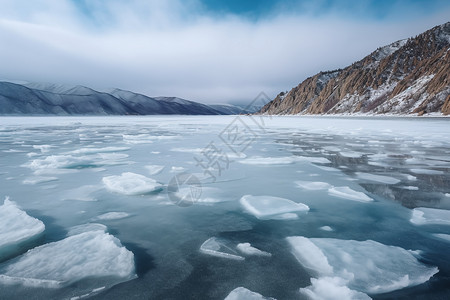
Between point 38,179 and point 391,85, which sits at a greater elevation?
point 391,85

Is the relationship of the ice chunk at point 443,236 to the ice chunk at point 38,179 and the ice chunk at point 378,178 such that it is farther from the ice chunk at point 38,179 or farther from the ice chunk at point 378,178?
the ice chunk at point 38,179

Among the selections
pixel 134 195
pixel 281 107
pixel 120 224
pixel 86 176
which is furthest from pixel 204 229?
pixel 281 107

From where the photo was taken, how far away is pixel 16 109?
133 m

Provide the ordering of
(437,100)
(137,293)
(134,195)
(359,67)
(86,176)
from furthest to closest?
(359,67) < (437,100) < (86,176) < (134,195) < (137,293)

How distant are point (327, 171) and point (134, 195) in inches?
169

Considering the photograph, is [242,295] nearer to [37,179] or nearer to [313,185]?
[313,185]

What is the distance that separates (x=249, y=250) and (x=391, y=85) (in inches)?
3550

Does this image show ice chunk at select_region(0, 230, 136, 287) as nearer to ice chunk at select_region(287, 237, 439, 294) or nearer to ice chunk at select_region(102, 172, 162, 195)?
ice chunk at select_region(287, 237, 439, 294)

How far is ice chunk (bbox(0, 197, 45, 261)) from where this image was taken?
2.69 metres

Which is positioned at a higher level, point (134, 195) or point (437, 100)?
point (437, 100)

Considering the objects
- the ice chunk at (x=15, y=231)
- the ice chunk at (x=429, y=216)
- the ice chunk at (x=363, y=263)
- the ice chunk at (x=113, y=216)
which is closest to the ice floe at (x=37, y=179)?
the ice chunk at (x=15, y=231)

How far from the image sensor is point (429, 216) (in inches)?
139

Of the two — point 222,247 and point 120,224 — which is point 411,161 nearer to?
point 222,247

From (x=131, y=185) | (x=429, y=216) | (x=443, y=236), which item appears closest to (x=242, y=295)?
(x=443, y=236)
